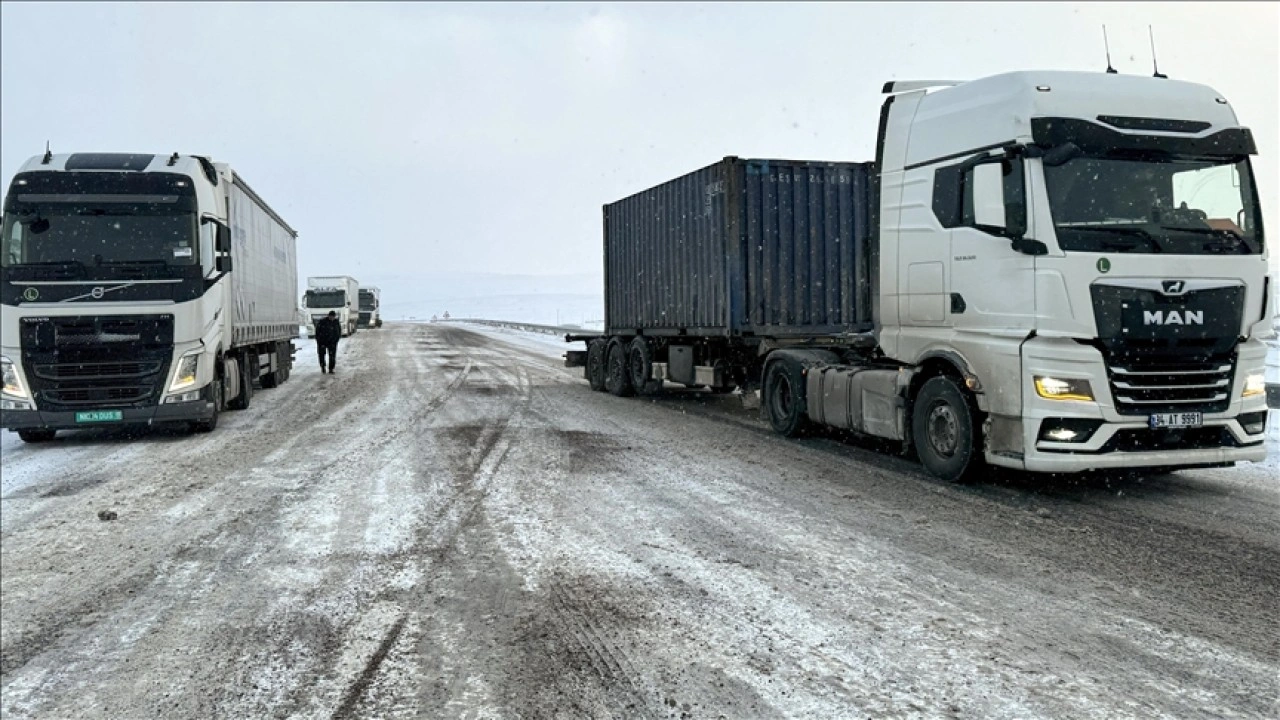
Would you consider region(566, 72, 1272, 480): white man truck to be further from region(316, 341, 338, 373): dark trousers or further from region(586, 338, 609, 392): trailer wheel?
region(316, 341, 338, 373): dark trousers

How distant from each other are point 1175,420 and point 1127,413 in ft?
1.32

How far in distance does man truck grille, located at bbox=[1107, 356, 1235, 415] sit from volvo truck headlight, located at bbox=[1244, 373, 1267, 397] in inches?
7.0

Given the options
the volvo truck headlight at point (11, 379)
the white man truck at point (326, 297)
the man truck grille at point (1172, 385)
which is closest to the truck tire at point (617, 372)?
the volvo truck headlight at point (11, 379)

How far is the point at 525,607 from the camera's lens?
170 inches

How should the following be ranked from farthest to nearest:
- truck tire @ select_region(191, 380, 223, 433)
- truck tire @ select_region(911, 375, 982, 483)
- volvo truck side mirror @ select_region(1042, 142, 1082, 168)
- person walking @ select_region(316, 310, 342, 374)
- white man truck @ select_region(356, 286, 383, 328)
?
white man truck @ select_region(356, 286, 383, 328)
person walking @ select_region(316, 310, 342, 374)
truck tire @ select_region(191, 380, 223, 433)
truck tire @ select_region(911, 375, 982, 483)
volvo truck side mirror @ select_region(1042, 142, 1082, 168)

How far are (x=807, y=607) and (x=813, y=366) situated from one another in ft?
18.7

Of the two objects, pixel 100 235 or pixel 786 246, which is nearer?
pixel 100 235

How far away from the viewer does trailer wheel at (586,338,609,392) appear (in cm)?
1652

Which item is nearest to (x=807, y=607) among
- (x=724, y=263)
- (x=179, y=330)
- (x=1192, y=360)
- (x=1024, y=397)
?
(x=1024, y=397)

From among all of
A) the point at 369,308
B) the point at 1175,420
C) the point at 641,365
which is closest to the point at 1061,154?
the point at 1175,420

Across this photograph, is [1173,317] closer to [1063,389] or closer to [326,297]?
[1063,389]

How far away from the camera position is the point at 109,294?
1012 cm

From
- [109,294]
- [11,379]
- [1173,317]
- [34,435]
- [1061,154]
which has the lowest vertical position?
[34,435]

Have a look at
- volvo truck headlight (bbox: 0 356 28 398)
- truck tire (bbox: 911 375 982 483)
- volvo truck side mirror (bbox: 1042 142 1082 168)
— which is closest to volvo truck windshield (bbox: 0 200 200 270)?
volvo truck headlight (bbox: 0 356 28 398)
